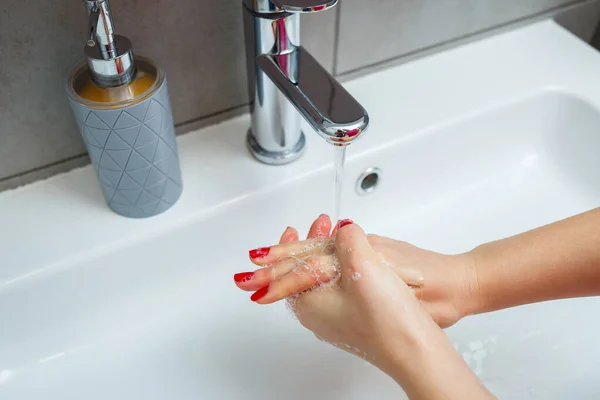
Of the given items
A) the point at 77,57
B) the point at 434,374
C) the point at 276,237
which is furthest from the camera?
the point at 276,237

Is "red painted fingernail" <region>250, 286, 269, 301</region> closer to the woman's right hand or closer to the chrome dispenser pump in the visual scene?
the woman's right hand

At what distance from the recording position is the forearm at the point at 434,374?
15.9 inches

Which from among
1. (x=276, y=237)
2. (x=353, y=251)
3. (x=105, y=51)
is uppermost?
(x=105, y=51)

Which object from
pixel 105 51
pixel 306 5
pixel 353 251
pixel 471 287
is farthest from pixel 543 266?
pixel 105 51

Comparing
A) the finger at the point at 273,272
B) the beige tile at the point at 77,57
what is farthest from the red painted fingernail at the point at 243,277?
the beige tile at the point at 77,57

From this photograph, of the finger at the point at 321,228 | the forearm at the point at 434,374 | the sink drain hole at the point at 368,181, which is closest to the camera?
the forearm at the point at 434,374

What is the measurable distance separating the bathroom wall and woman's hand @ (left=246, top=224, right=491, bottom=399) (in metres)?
0.24

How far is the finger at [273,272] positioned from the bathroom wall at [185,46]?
0.66 ft

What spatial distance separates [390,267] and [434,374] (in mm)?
94

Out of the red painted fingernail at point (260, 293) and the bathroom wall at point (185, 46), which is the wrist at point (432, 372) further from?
the bathroom wall at point (185, 46)

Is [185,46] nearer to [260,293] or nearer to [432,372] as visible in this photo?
[260,293]

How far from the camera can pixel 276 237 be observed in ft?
2.05

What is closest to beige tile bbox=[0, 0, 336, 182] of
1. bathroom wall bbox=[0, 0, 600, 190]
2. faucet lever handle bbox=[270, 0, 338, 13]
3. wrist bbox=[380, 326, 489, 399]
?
bathroom wall bbox=[0, 0, 600, 190]

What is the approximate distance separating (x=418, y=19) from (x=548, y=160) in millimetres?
241
